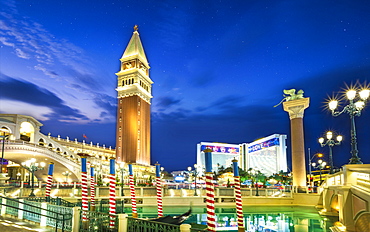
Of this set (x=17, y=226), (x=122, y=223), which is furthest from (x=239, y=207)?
(x=17, y=226)

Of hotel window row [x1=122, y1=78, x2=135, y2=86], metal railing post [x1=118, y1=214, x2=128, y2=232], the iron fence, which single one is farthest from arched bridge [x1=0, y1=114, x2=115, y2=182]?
metal railing post [x1=118, y1=214, x2=128, y2=232]

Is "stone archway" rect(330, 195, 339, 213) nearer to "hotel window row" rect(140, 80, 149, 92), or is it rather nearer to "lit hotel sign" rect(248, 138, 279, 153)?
"lit hotel sign" rect(248, 138, 279, 153)

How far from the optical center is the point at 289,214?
2591cm

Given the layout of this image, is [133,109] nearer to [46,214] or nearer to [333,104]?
[46,214]

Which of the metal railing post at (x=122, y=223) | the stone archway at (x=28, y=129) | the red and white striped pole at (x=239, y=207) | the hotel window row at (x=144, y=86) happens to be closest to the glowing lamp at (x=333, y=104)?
the red and white striped pole at (x=239, y=207)

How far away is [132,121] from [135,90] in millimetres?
9151

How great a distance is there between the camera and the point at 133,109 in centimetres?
7981

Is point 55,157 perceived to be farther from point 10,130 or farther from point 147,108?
point 147,108

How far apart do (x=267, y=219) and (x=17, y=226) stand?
18.2 m

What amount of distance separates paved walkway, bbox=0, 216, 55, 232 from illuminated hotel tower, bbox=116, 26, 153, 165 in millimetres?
62791

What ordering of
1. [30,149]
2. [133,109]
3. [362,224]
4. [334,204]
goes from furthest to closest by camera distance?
[133,109] < [30,149] < [334,204] < [362,224]

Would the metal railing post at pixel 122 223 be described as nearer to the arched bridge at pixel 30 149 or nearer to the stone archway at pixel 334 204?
the stone archway at pixel 334 204

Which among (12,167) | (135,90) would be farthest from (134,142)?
(12,167)

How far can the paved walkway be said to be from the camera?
39.5 feet
